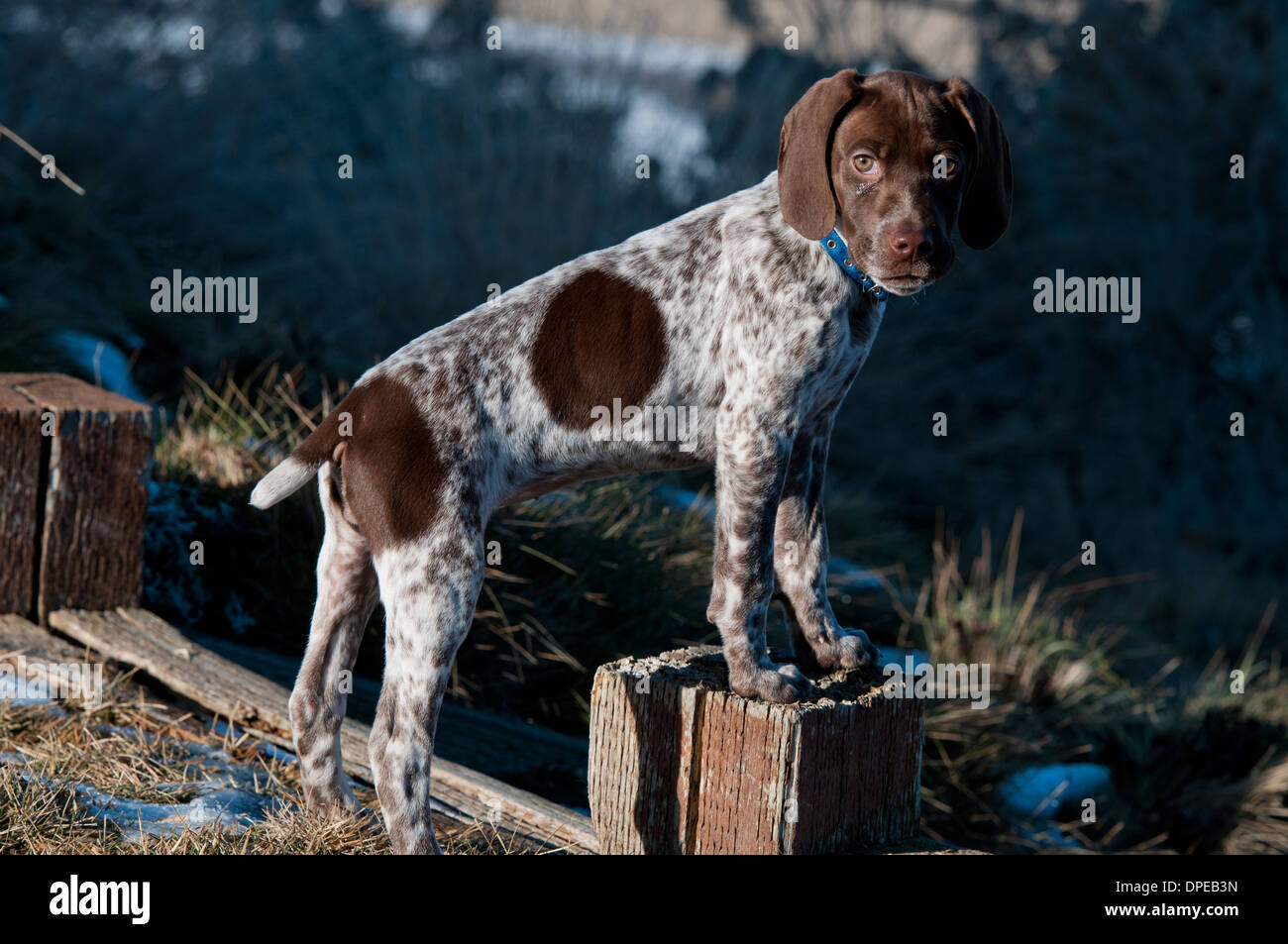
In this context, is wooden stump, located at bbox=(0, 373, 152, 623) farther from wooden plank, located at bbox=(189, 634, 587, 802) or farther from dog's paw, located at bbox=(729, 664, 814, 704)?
dog's paw, located at bbox=(729, 664, 814, 704)

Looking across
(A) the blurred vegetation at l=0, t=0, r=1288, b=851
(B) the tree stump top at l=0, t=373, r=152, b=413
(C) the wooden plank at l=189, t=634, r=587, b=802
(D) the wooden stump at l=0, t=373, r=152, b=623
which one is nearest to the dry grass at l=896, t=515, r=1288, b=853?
(A) the blurred vegetation at l=0, t=0, r=1288, b=851

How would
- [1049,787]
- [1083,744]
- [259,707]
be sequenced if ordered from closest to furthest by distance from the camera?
[259,707] → [1049,787] → [1083,744]

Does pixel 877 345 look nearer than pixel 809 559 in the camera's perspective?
No

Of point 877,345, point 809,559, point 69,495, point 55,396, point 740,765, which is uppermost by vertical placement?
point 877,345

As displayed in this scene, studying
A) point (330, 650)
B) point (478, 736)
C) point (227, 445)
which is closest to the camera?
point (330, 650)

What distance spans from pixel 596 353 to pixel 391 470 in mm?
522

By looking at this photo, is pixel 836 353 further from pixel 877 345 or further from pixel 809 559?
pixel 877 345

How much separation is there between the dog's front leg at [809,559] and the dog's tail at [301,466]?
1077 mm

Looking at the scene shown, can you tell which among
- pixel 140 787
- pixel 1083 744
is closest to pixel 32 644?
pixel 140 787

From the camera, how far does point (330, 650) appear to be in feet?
10.5

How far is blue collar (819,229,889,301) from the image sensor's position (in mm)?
3058

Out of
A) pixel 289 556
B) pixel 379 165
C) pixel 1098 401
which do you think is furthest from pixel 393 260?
pixel 1098 401

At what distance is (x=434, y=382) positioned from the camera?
3016mm

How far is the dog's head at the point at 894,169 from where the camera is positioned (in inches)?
113
